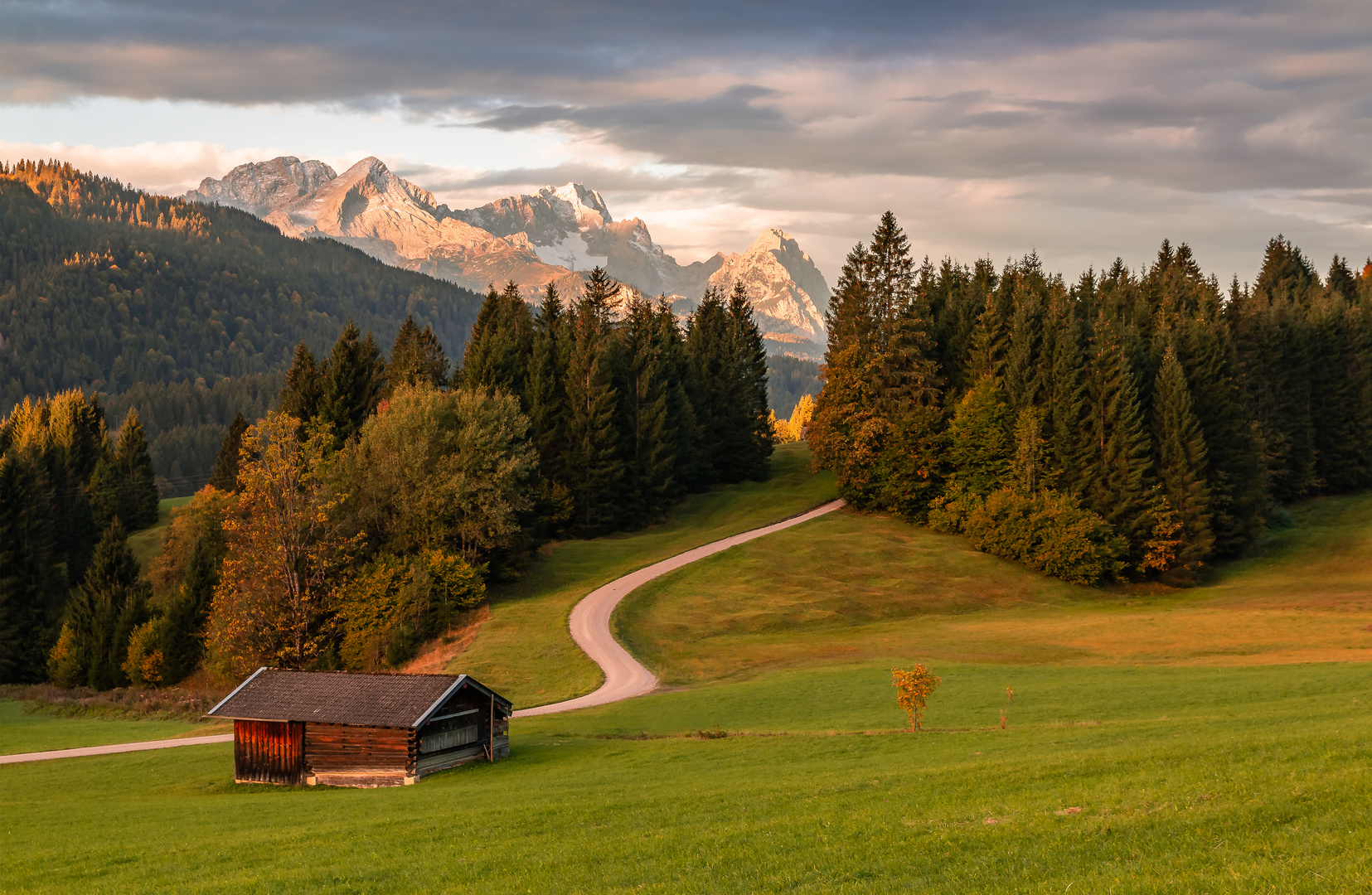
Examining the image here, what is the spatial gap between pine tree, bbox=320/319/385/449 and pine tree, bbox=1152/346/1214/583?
2504 inches

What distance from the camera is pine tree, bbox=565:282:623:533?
85438mm

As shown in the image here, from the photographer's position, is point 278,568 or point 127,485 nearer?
point 278,568

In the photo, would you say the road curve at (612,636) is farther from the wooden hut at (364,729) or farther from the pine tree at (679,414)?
the pine tree at (679,414)

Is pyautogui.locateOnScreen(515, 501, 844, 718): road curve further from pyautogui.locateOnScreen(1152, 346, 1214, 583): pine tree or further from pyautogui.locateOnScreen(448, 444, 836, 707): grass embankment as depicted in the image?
pyautogui.locateOnScreen(1152, 346, 1214, 583): pine tree

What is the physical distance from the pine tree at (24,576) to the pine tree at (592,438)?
41.0 meters

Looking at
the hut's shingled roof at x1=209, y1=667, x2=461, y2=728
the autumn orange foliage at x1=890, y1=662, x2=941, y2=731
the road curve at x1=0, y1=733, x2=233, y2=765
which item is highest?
the autumn orange foliage at x1=890, y1=662, x2=941, y2=731

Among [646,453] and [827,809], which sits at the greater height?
[646,453]

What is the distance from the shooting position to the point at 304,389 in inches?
3477

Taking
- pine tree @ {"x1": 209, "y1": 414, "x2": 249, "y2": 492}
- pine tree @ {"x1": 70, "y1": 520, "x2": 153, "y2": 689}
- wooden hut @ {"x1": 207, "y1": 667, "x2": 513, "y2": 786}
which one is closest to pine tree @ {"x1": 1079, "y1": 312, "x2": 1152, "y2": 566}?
wooden hut @ {"x1": 207, "y1": 667, "x2": 513, "y2": 786}

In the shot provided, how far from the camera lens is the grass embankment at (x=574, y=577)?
5291cm

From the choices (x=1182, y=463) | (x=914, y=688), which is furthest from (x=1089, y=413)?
(x=914, y=688)

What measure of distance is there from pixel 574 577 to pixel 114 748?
110 feet

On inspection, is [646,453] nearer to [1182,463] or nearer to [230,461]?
[1182,463]

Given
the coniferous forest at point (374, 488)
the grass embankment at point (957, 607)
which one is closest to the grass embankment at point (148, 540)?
the coniferous forest at point (374, 488)
